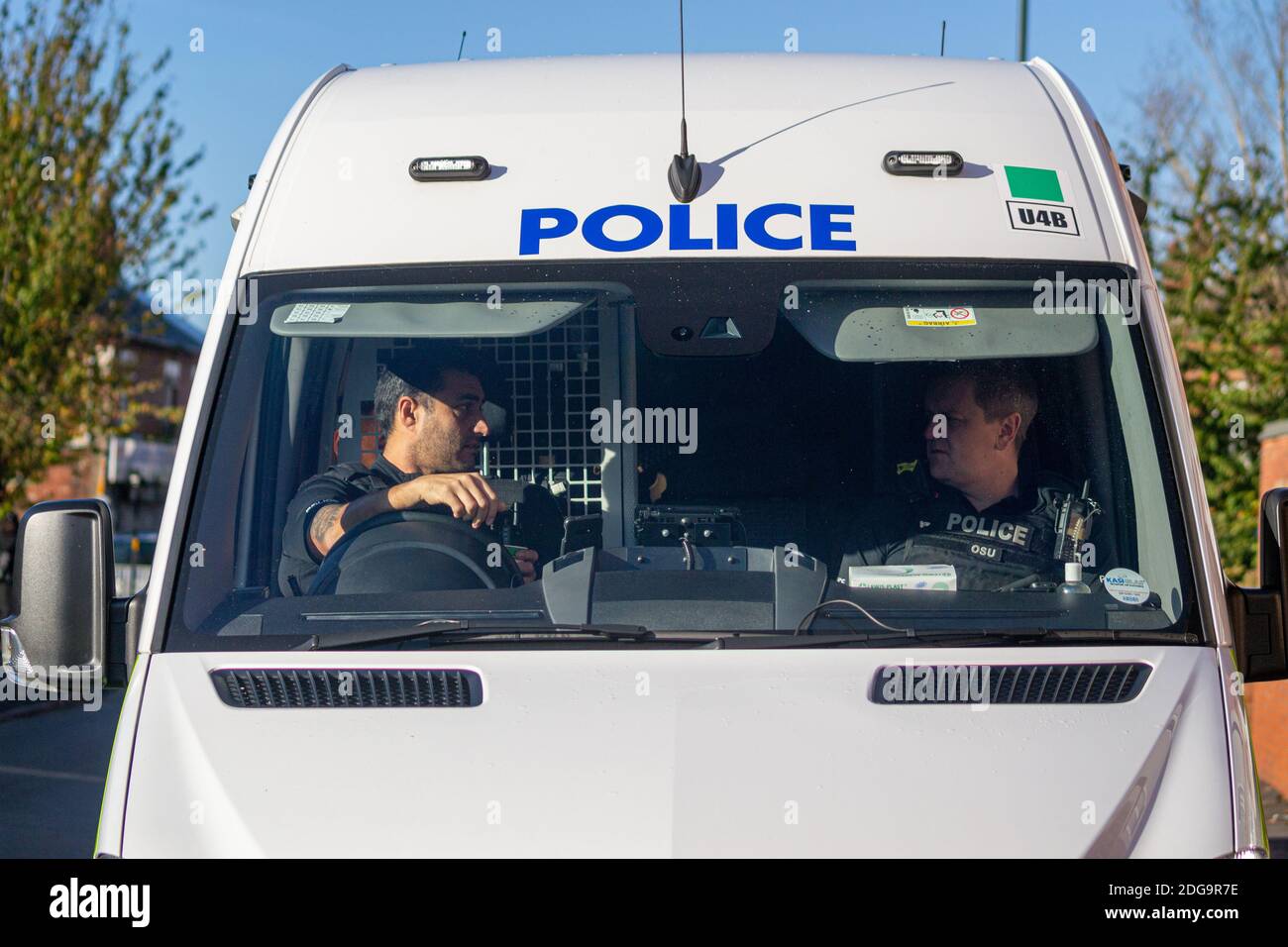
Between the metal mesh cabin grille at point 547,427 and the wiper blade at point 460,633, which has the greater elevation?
the metal mesh cabin grille at point 547,427

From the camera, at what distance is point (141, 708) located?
2.72m

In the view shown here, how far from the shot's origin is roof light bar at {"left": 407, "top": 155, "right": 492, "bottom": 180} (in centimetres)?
326

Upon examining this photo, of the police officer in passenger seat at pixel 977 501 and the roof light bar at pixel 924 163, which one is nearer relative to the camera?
the police officer in passenger seat at pixel 977 501

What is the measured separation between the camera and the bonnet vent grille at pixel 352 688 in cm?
268

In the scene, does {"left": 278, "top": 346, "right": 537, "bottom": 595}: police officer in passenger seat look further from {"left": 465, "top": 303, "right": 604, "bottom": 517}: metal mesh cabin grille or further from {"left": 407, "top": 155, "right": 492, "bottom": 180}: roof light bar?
{"left": 407, "top": 155, "right": 492, "bottom": 180}: roof light bar

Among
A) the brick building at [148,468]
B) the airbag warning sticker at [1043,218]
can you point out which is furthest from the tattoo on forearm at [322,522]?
the brick building at [148,468]

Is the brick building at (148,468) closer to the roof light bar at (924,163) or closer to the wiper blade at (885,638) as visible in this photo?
the roof light bar at (924,163)

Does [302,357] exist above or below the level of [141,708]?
above

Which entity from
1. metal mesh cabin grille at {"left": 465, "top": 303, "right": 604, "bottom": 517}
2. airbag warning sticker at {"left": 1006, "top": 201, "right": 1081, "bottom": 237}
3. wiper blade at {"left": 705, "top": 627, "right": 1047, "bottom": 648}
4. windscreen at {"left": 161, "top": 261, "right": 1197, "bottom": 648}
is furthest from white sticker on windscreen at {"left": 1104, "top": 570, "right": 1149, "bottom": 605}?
metal mesh cabin grille at {"left": 465, "top": 303, "right": 604, "bottom": 517}

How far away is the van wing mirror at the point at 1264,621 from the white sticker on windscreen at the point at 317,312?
6.28 feet

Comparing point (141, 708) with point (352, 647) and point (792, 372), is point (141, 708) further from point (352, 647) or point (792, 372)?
point (792, 372)

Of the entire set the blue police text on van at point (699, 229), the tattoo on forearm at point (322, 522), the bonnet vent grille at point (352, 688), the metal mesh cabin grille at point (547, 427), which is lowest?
the bonnet vent grille at point (352, 688)

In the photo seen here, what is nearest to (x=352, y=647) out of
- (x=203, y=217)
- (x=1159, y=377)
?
(x=1159, y=377)

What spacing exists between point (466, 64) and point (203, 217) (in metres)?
15.1
